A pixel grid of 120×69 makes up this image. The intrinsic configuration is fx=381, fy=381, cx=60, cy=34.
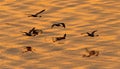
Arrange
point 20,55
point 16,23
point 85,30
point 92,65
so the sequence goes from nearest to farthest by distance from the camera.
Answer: point 92,65, point 20,55, point 85,30, point 16,23

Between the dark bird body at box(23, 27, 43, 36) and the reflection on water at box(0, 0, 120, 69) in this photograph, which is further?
the dark bird body at box(23, 27, 43, 36)

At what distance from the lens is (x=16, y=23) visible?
22.9 ft

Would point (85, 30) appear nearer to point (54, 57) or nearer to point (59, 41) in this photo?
point (59, 41)

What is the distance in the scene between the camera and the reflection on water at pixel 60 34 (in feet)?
18.2

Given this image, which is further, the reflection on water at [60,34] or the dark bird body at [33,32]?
the dark bird body at [33,32]

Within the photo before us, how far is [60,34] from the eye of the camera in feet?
21.1

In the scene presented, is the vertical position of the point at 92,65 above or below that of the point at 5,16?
below

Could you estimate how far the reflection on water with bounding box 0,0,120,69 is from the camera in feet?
18.2

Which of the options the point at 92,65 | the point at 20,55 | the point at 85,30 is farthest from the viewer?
the point at 85,30

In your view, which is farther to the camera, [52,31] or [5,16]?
[5,16]

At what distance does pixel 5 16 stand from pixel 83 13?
1.50m

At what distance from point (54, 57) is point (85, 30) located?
1.03 metres

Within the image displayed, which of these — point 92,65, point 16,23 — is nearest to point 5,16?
point 16,23

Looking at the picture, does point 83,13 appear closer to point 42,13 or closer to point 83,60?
point 42,13
